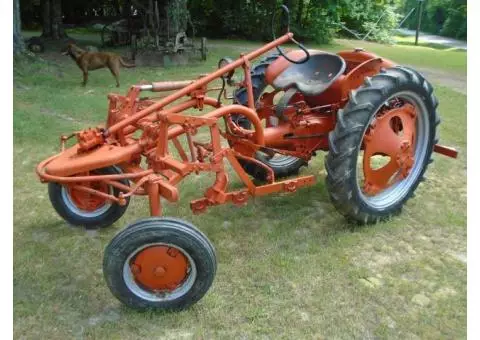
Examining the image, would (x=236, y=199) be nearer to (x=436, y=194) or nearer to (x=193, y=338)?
(x=193, y=338)

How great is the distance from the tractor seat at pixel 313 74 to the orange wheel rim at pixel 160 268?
5.72 ft

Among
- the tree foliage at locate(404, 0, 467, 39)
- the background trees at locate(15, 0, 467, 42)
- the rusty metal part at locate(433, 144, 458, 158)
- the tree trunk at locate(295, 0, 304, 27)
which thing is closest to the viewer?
the rusty metal part at locate(433, 144, 458, 158)

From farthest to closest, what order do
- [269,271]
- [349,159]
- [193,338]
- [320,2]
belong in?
[320,2]
[349,159]
[269,271]
[193,338]

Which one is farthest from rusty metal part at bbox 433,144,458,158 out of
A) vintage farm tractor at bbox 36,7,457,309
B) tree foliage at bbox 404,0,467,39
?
tree foliage at bbox 404,0,467,39

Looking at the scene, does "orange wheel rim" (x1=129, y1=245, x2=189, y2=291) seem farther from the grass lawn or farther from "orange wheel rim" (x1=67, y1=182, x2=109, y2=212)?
"orange wheel rim" (x1=67, y1=182, x2=109, y2=212)

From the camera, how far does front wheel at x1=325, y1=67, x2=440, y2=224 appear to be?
3.48 metres

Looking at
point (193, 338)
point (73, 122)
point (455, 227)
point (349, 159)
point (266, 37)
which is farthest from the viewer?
point (266, 37)

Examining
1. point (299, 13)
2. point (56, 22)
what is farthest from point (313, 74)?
point (299, 13)

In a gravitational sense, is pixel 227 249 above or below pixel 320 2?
below

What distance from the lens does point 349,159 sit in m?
3.44

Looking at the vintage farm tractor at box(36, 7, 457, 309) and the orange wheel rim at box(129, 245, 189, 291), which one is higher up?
the vintage farm tractor at box(36, 7, 457, 309)

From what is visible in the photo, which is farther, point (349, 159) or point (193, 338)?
point (349, 159)

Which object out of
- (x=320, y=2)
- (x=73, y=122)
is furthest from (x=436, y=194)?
(x=320, y=2)

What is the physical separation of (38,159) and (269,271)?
3200mm
